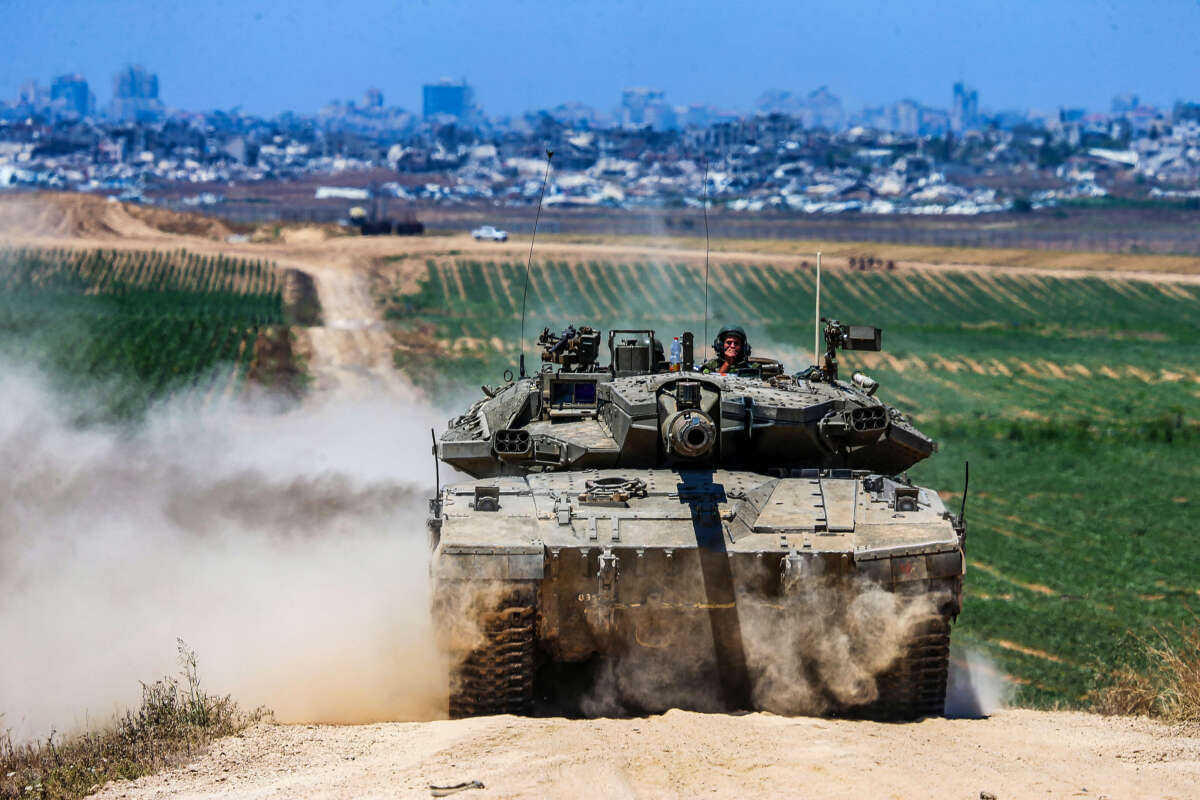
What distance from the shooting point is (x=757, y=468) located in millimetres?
19344

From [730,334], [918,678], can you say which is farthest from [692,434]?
[730,334]

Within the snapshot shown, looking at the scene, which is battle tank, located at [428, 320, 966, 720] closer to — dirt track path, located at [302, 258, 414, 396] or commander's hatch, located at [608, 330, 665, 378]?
commander's hatch, located at [608, 330, 665, 378]

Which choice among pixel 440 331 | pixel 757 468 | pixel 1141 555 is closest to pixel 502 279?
pixel 440 331

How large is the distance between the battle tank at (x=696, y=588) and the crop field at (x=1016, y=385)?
5.88 m

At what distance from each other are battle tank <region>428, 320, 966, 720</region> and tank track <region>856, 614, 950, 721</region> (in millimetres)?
17

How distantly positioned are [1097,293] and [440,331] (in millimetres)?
33446

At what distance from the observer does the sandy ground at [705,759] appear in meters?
13.0

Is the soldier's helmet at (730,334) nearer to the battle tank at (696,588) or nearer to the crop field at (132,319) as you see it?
the battle tank at (696,588)

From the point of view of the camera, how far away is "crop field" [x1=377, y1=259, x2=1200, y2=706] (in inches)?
1062

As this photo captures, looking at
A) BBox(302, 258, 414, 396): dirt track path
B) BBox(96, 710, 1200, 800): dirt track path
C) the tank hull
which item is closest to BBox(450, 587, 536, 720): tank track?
the tank hull

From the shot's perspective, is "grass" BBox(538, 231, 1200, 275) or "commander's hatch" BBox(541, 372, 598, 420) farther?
"grass" BBox(538, 231, 1200, 275)

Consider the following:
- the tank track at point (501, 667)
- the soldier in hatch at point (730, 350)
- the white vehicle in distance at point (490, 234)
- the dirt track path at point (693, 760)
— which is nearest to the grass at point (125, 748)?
the dirt track path at point (693, 760)

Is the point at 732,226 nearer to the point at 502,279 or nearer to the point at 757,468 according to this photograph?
the point at 502,279

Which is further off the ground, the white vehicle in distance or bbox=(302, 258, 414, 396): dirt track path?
the white vehicle in distance
